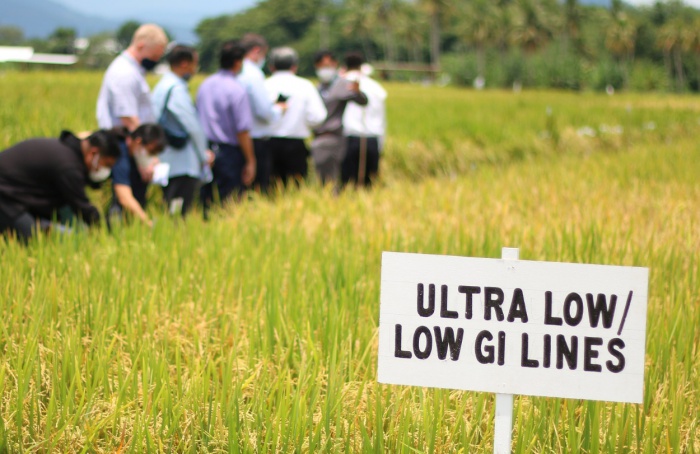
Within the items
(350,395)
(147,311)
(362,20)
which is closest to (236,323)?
(147,311)

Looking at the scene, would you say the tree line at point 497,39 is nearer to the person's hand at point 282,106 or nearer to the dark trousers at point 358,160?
the dark trousers at point 358,160

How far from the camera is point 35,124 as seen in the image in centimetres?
673

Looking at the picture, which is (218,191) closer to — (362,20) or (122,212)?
(122,212)

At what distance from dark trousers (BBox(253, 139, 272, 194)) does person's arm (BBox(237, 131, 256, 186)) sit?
266 mm

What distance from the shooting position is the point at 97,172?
4391mm

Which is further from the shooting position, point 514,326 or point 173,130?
point 173,130

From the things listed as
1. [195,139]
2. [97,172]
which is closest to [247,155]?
[195,139]

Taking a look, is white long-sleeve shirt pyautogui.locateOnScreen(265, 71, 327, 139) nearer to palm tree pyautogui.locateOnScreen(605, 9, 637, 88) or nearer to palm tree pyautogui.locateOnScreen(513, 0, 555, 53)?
palm tree pyautogui.locateOnScreen(605, 9, 637, 88)

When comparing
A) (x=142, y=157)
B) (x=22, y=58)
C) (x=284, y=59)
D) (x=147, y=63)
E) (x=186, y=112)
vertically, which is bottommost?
(x=142, y=157)

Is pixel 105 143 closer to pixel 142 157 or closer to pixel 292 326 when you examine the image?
pixel 142 157

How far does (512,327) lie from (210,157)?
4098mm

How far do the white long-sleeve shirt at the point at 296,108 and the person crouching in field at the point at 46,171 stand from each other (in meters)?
2.27

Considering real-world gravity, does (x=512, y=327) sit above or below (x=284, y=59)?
below

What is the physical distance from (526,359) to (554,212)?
12.3 feet
